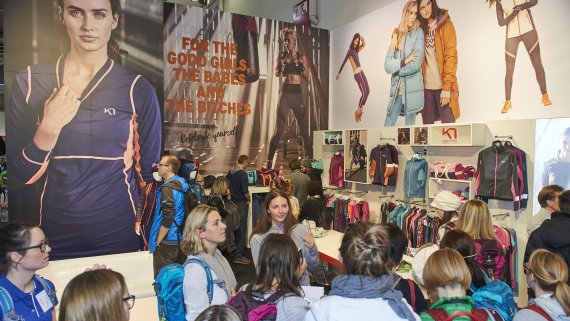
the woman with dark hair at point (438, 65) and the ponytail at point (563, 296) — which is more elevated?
the woman with dark hair at point (438, 65)

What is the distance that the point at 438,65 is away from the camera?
20.9ft

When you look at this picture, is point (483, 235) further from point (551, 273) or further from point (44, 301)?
point (44, 301)

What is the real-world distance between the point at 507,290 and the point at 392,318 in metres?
1.02

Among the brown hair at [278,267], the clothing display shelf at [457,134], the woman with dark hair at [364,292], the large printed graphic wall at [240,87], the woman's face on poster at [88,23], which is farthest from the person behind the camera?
the large printed graphic wall at [240,87]

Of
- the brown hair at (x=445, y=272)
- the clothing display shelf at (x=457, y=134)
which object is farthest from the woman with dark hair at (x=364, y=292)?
the clothing display shelf at (x=457, y=134)

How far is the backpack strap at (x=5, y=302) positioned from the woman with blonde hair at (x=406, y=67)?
19.8 feet

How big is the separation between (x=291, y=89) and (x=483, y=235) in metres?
6.00

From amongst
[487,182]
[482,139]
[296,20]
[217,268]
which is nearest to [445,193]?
[487,182]

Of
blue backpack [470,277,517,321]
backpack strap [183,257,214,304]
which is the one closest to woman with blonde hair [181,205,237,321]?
backpack strap [183,257,214,304]

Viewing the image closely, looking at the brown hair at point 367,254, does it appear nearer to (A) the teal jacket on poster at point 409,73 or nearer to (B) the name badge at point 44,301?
(B) the name badge at point 44,301

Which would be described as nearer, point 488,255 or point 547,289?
point 547,289

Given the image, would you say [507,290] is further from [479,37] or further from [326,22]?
[326,22]

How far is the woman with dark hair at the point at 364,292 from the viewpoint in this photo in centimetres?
167

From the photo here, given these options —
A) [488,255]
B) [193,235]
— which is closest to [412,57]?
[488,255]
